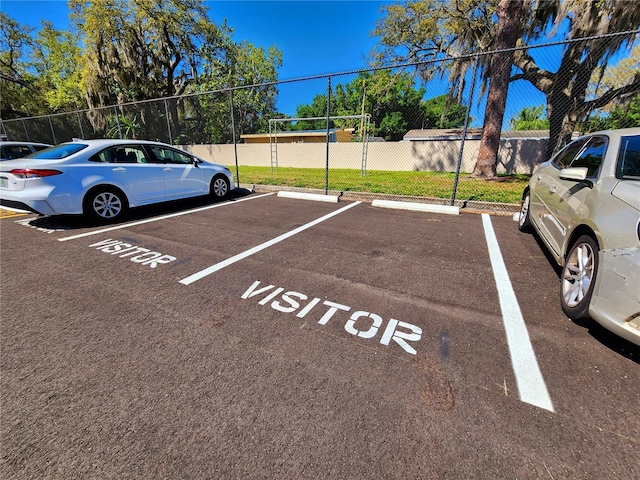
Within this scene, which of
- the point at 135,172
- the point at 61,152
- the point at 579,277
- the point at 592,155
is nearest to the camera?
the point at 579,277

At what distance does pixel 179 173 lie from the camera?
6.43 metres

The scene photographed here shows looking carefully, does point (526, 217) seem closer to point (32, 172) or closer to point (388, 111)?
point (32, 172)

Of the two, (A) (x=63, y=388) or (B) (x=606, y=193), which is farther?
(B) (x=606, y=193)

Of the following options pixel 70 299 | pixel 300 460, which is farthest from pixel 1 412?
pixel 300 460

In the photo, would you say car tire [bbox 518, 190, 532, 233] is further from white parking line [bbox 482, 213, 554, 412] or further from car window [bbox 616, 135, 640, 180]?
car window [bbox 616, 135, 640, 180]

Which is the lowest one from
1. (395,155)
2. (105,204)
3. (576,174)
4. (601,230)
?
(105,204)

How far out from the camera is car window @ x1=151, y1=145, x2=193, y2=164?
610 centimetres

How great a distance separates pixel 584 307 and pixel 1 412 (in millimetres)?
4003

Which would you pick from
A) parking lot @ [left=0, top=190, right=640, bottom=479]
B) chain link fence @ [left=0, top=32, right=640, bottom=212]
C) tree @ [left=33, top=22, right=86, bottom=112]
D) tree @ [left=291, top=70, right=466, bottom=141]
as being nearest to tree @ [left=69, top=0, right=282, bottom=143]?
chain link fence @ [left=0, top=32, right=640, bottom=212]

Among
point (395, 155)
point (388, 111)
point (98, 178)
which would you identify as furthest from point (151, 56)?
point (388, 111)

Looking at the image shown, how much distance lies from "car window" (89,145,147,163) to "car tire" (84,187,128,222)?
1.75 feet

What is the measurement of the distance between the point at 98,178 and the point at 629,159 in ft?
23.6

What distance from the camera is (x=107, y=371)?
1962 millimetres

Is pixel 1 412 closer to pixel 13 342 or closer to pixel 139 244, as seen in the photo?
pixel 13 342
